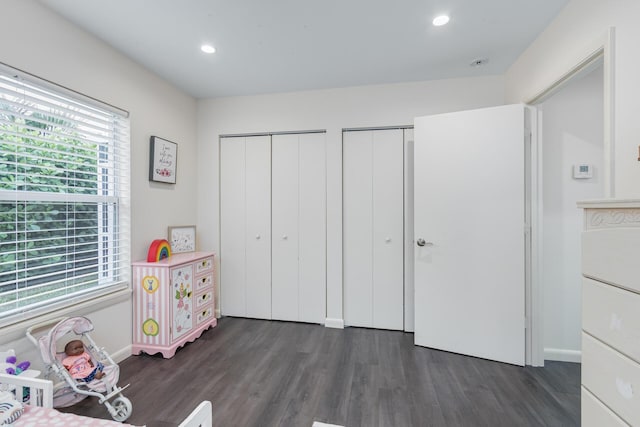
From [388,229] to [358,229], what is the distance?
31 cm

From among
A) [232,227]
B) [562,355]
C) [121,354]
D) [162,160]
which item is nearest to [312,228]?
[232,227]

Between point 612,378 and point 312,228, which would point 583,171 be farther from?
point 312,228

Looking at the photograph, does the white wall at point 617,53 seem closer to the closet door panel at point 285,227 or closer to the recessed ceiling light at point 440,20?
the recessed ceiling light at point 440,20

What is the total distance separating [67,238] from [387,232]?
2.65m

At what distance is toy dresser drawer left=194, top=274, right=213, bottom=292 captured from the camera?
2.54m

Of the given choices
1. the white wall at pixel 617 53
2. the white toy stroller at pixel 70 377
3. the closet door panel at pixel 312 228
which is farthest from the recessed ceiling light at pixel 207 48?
the white wall at pixel 617 53

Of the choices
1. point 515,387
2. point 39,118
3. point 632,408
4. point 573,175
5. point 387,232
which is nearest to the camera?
point 632,408

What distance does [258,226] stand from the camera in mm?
2992

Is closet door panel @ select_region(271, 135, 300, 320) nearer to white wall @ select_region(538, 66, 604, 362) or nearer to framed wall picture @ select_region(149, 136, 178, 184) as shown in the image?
framed wall picture @ select_region(149, 136, 178, 184)

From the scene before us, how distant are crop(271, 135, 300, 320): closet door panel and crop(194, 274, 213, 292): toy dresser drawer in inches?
25.8

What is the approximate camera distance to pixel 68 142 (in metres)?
1.85

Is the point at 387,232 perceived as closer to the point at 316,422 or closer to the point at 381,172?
the point at 381,172

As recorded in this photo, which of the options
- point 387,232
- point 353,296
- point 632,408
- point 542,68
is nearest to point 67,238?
point 353,296

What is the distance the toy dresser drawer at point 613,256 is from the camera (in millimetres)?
831
